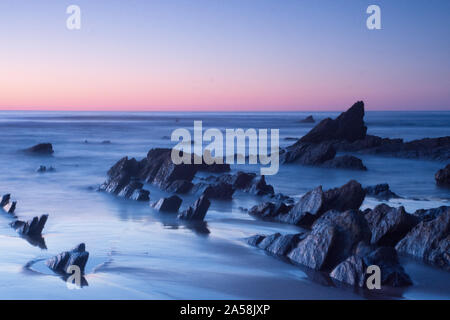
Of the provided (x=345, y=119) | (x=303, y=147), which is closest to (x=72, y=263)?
(x=303, y=147)

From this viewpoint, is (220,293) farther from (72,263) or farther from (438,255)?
(438,255)

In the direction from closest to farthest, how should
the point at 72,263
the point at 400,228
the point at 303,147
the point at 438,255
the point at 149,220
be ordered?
the point at 72,263 → the point at 438,255 → the point at 400,228 → the point at 149,220 → the point at 303,147

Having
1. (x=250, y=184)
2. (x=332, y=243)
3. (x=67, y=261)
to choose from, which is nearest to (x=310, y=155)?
(x=250, y=184)

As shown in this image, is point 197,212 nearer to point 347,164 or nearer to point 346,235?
point 346,235

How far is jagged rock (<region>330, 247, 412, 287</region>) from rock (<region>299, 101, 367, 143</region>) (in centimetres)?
2689

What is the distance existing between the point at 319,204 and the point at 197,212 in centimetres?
281

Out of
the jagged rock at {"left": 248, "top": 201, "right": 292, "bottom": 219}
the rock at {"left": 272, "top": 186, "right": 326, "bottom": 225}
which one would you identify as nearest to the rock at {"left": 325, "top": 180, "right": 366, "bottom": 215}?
the rock at {"left": 272, "top": 186, "right": 326, "bottom": 225}

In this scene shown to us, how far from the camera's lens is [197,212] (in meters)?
12.4

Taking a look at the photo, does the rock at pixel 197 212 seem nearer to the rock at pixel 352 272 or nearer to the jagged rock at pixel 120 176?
the jagged rock at pixel 120 176

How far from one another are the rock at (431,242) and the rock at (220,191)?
667 cm

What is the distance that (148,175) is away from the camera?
18.6m

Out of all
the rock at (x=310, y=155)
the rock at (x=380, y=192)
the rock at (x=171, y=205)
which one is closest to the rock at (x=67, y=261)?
the rock at (x=171, y=205)

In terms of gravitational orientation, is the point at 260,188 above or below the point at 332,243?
below

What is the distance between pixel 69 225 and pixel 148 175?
643cm
